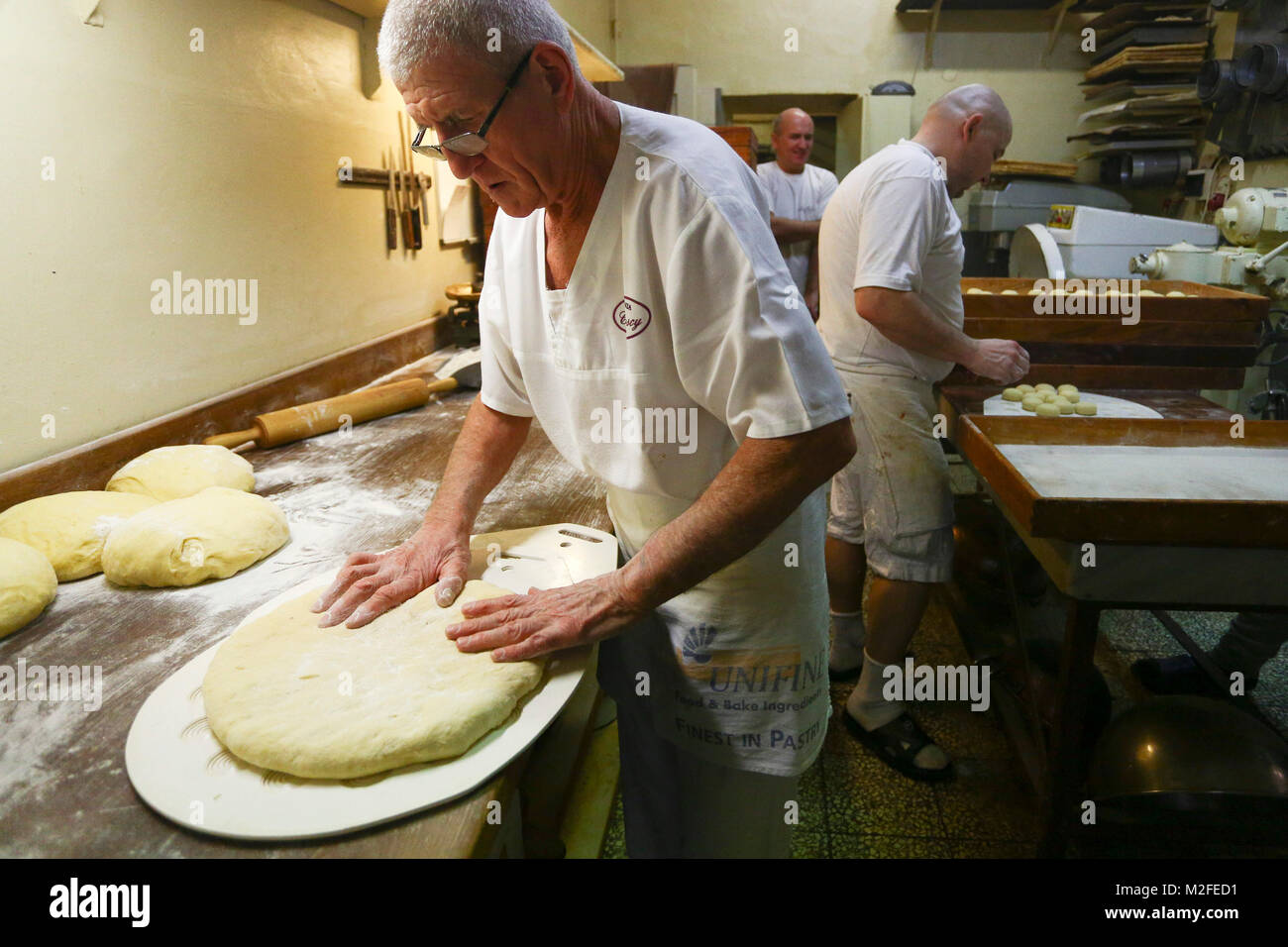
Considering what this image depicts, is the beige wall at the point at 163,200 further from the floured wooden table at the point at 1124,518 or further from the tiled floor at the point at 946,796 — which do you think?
the floured wooden table at the point at 1124,518

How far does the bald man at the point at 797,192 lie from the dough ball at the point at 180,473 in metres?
3.41

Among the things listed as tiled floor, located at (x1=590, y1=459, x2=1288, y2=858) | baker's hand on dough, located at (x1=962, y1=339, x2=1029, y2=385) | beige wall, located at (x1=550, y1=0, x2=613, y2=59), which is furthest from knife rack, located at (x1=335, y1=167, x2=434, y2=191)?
tiled floor, located at (x1=590, y1=459, x2=1288, y2=858)

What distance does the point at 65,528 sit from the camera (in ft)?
4.47

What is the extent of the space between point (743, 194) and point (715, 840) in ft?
3.51

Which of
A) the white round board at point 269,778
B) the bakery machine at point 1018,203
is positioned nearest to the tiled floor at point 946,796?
the white round board at point 269,778

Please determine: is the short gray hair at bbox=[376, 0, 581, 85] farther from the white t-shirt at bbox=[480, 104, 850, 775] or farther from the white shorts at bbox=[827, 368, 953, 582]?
the white shorts at bbox=[827, 368, 953, 582]

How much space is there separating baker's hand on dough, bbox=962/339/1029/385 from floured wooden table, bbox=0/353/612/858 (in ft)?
4.20

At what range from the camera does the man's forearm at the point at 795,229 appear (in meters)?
4.41

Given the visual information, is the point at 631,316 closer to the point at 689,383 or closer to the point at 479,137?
the point at 689,383

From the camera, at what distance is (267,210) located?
7.62ft

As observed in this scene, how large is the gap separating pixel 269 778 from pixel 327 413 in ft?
5.43

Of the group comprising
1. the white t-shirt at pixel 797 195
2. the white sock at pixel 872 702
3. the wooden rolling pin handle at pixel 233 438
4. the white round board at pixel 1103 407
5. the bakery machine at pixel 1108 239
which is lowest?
the white sock at pixel 872 702
